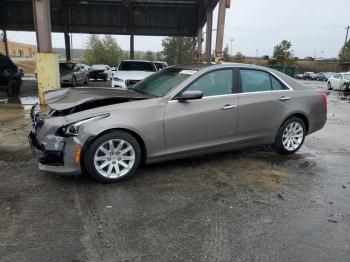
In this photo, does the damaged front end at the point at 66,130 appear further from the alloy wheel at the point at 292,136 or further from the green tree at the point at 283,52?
the green tree at the point at 283,52

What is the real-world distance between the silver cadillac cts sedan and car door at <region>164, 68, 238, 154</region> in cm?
1

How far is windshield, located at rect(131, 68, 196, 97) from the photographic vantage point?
5039 millimetres

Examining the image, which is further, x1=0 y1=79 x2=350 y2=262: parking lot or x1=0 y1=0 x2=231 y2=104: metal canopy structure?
x1=0 y1=0 x2=231 y2=104: metal canopy structure

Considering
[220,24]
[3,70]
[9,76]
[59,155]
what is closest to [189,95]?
[59,155]

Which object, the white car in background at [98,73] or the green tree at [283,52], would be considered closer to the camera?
the white car in background at [98,73]

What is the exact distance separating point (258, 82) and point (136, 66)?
844 cm

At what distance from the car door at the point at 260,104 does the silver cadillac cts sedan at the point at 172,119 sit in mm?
16

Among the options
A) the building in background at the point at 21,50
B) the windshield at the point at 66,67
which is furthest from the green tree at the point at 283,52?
the building in background at the point at 21,50

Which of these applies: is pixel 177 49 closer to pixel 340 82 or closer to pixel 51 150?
pixel 340 82

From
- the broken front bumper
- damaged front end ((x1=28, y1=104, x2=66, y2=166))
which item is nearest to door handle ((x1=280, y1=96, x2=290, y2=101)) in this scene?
the broken front bumper

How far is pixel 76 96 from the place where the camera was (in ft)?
15.7

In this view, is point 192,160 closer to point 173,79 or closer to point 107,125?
point 173,79

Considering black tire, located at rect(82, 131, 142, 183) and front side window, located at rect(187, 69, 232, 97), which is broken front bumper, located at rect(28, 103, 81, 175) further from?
front side window, located at rect(187, 69, 232, 97)

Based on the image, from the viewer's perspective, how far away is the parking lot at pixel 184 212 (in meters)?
2.98
